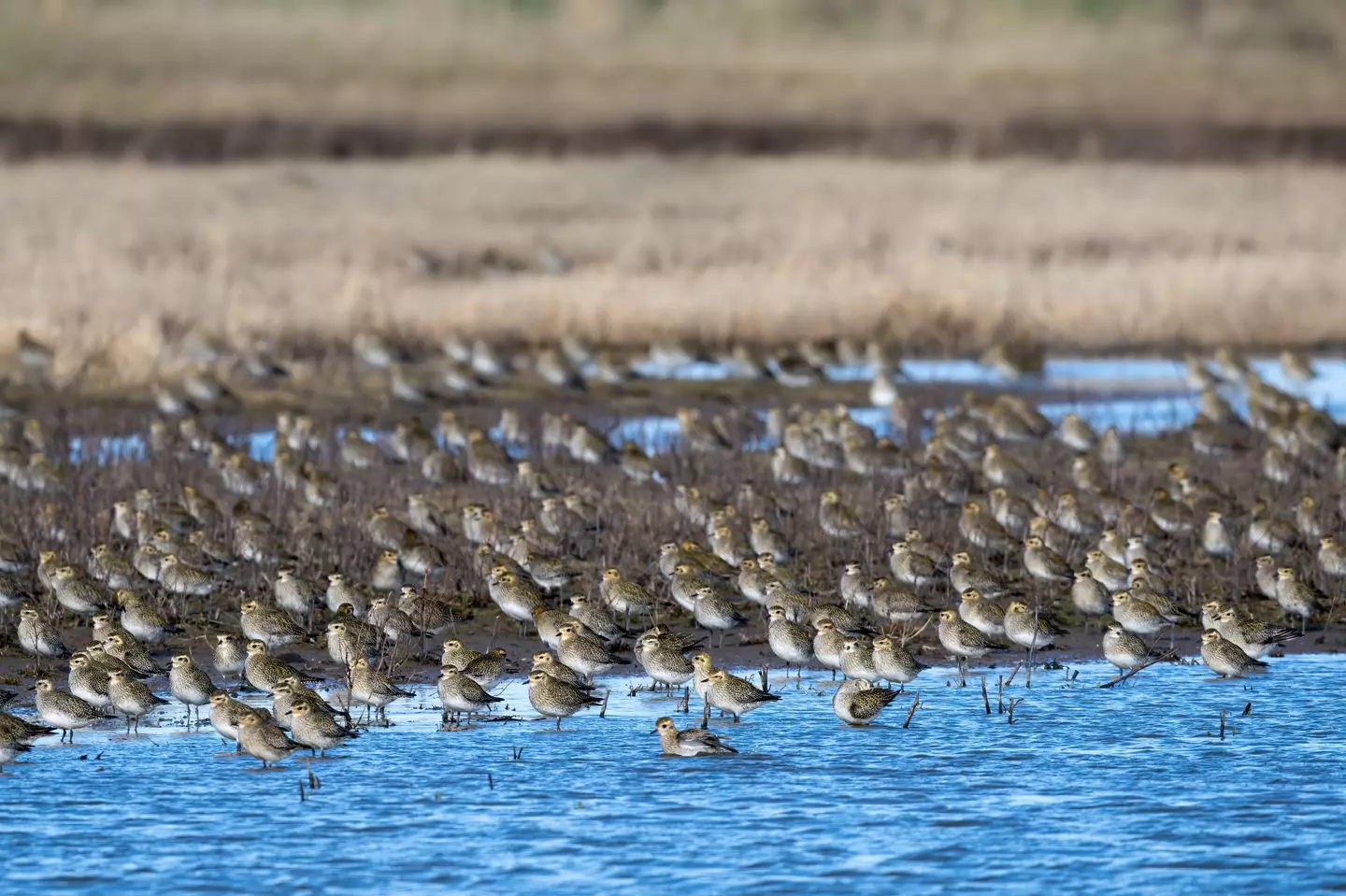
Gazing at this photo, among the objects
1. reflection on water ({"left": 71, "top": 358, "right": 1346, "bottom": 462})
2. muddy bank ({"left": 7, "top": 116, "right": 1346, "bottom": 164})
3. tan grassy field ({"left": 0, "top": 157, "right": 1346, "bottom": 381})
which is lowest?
reflection on water ({"left": 71, "top": 358, "right": 1346, "bottom": 462})

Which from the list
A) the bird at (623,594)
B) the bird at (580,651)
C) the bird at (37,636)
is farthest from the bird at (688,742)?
the bird at (37,636)

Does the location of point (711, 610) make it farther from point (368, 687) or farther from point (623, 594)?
point (368, 687)

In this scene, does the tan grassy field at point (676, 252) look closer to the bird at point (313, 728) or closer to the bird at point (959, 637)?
the bird at point (959, 637)

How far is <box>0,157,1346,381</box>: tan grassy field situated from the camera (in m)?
34.3

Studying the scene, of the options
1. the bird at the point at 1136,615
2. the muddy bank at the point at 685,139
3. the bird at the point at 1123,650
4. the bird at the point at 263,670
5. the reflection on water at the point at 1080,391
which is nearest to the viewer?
the bird at the point at 263,670

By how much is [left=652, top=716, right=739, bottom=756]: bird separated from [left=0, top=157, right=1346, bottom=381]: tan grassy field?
17.2 meters

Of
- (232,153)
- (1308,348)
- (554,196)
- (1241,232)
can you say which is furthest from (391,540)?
(232,153)

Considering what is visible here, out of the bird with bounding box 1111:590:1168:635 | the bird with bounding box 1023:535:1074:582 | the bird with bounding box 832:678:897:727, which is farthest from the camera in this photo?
the bird with bounding box 1023:535:1074:582

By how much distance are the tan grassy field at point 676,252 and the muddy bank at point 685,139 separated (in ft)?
22.0

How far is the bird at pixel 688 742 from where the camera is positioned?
12867 mm

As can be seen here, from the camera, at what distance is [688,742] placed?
42.3 ft

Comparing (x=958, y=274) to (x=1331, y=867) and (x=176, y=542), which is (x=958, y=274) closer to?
(x=176, y=542)

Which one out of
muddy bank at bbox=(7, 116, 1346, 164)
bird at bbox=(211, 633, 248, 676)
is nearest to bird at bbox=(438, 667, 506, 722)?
bird at bbox=(211, 633, 248, 676)

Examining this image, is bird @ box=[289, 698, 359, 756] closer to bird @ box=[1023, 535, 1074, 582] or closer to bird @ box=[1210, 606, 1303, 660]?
bird @ box=[1210, 606, 1303, 660]
